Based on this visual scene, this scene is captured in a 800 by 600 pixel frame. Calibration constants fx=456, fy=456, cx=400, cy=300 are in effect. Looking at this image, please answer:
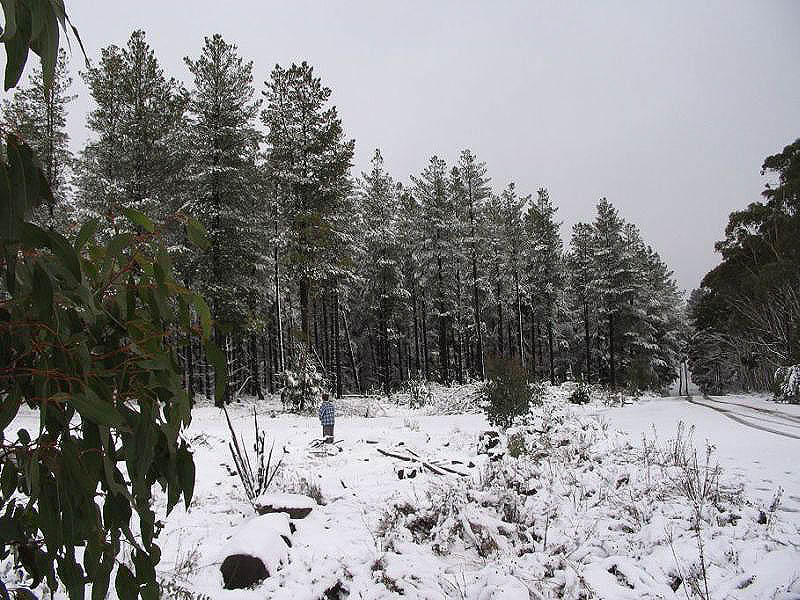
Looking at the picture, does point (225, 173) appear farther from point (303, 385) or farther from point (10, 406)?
point (10, 406)

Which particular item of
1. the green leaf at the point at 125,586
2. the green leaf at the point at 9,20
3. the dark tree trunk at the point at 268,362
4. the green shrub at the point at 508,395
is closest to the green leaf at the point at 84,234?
the green leaf at the point at 9,20

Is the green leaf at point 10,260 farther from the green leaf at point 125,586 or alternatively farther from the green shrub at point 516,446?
the green shrub at point 516,446

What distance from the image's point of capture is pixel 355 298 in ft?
102

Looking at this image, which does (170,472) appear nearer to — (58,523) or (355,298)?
(58,523)

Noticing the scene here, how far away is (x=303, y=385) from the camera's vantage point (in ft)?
52.8

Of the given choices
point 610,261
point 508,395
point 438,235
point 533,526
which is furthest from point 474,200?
point 533,526

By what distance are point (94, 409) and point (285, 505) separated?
13.9 ft

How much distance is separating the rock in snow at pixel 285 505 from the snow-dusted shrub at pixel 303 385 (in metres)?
11.1

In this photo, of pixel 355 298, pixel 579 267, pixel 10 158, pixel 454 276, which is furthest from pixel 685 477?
pixel 579 267

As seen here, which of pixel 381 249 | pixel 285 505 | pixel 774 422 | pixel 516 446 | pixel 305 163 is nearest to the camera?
pixel 285 505

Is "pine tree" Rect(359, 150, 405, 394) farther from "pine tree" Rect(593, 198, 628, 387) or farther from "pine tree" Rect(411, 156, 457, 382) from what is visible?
"pine tree" Rect(593, 198, 628, 387)

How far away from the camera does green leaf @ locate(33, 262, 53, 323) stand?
3.32ft

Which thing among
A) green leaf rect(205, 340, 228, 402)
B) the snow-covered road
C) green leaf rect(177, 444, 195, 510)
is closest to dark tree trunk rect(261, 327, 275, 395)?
the snow-covered road

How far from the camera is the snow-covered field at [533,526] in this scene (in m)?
A: 3.21
